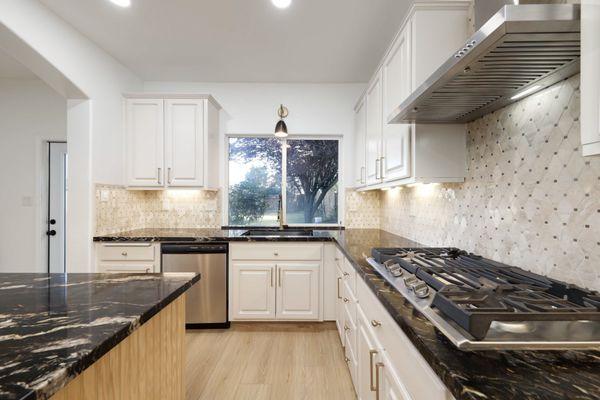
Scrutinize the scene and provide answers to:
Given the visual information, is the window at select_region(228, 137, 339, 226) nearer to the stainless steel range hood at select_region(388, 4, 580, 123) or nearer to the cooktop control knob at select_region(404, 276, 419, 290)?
the stainless steel range hood at select_region(388, 4, 580, 123)

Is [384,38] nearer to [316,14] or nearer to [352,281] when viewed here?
[316,14]

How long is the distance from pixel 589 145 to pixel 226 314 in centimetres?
291

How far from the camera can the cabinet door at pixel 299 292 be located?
3008 millimetres

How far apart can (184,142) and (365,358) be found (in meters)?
2.64

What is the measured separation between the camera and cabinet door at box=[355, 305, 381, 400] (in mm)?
1365

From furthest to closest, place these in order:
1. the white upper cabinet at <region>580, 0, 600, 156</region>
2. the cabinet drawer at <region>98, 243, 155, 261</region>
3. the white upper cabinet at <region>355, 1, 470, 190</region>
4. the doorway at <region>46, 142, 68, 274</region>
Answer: the doorway at <region>46, 142, 68, 274</region>
the cabinet drawer at <region>98, 243, 155, 261</region>
the white upper cabinet at <region>355, 1, 470, 190</region>
the white upper cabinet at <region>580, 0, 600, 156</region>

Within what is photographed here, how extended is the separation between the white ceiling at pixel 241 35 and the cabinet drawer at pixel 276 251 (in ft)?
5.88

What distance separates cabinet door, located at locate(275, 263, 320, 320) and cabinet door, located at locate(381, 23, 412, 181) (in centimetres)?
124

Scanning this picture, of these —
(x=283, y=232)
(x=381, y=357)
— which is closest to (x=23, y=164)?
(x=283, y=232)

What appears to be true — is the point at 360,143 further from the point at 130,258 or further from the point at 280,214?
the point at 130,258

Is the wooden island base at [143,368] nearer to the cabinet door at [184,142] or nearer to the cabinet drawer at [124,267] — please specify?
the cabinet drawer at [124,267]

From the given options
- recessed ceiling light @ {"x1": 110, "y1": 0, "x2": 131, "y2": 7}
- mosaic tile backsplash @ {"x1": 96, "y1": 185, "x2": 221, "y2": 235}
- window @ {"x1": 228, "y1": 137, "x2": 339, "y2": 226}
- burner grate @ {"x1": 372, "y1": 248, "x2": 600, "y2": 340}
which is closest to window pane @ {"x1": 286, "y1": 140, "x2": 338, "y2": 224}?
window @ {"x1": 228, "y1": 137, "x2": 339, "y2": 226}

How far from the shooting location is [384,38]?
262cm

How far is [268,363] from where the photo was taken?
239cm
